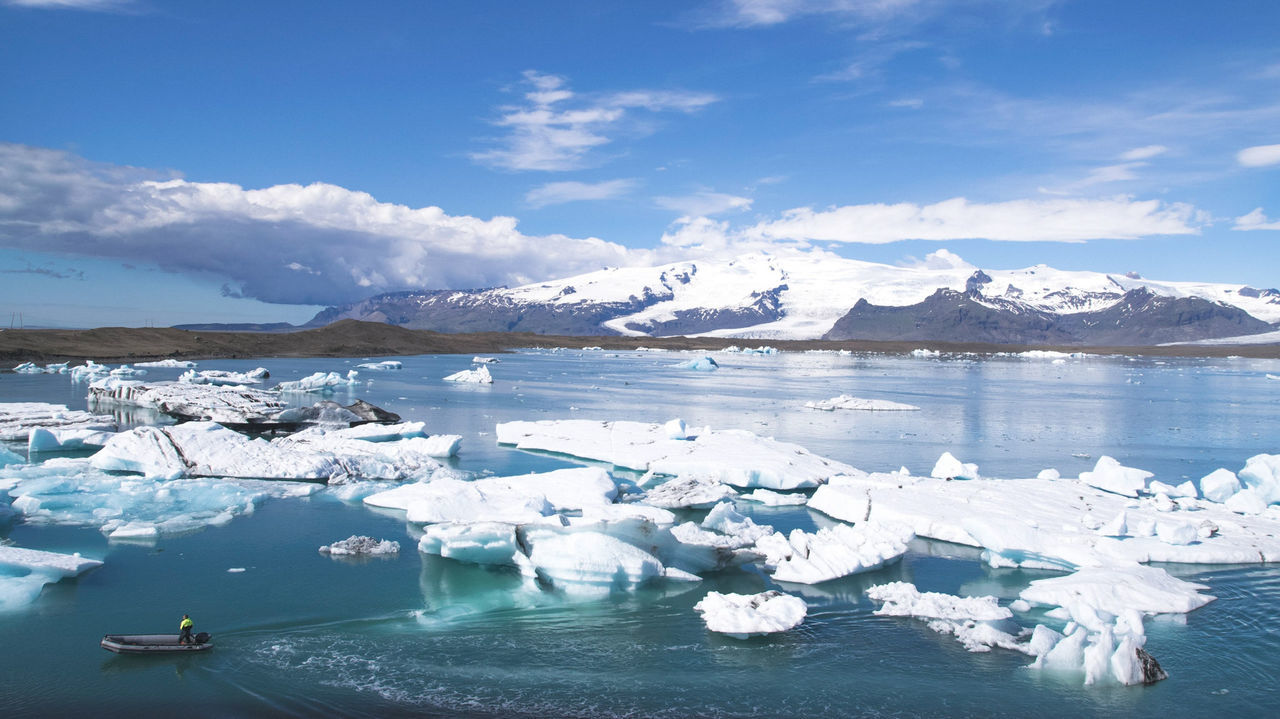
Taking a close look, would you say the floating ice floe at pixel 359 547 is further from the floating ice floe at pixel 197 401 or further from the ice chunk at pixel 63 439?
the floating ice floe at pixel 197 401

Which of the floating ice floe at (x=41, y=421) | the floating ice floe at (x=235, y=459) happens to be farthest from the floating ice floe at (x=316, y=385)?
the floating ice floe at (x=235, y=459)

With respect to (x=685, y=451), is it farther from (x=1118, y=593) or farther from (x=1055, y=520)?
(x=1118, y=593)

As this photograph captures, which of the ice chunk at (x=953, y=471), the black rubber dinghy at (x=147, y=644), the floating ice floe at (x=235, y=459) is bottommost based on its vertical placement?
the black rubber dinghy at (x=147, y=644)

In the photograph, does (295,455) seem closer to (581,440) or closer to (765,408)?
(581,440)

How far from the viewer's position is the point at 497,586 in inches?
316

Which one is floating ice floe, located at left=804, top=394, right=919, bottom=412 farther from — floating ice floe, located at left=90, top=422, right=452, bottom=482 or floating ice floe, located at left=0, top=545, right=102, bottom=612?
floating ice floe, located at left=0, top=545, right=102, bottom=612

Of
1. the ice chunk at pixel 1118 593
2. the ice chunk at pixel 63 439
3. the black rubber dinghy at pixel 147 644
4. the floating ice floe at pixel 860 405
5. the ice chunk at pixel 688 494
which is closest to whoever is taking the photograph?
the black rubber dinghy at pixel 147 644

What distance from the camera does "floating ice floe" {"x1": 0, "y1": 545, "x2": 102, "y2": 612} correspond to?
707cm

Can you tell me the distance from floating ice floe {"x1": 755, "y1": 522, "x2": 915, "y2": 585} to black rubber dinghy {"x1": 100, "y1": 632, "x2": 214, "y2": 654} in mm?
5361

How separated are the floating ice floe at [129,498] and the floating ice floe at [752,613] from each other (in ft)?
21.8

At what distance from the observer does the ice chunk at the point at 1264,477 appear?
12.3 meters

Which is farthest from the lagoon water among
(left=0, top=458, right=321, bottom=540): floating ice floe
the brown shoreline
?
the brown shoreline

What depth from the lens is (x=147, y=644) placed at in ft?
20.1

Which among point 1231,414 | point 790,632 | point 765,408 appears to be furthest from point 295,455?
point 1231,414
